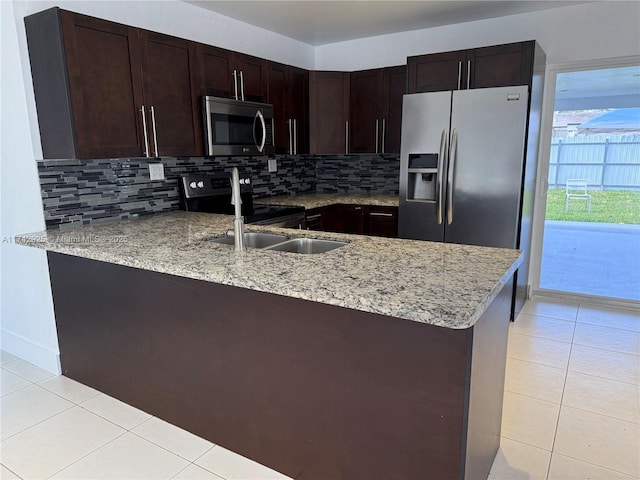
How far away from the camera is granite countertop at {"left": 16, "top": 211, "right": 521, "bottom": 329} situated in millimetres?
1204

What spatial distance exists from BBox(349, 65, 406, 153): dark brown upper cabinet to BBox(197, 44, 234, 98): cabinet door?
4.41 feet

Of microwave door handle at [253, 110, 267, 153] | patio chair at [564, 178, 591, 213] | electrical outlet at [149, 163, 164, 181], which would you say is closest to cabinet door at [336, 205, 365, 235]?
microwave door handle at [253, 110, 267, 153]

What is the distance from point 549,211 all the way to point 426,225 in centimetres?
138

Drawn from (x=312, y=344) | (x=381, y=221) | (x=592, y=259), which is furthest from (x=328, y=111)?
(x=592, y=259)

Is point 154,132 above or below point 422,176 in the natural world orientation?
above

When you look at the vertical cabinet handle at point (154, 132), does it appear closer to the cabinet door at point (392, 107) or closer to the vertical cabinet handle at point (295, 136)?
the vertical cabinet handle at point (295, 136)

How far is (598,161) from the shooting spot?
12.4ft

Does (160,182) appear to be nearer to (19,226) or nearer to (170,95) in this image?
(170,95)

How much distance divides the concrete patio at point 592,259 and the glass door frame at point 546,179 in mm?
60

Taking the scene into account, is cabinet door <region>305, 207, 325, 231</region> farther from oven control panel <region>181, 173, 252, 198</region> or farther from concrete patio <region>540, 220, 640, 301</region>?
concrete patio <region>540, 220, 640, 301</region>

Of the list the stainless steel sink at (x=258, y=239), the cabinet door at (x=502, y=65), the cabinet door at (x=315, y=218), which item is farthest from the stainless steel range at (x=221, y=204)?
the cabinet door at (x=502, y=65)

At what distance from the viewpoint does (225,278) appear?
148cm

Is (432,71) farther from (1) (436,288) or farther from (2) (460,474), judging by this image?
(2) (460,474)

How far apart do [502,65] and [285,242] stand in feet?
7.13
